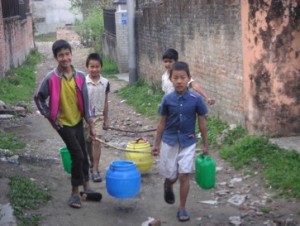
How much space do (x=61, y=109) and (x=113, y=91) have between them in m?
8.89

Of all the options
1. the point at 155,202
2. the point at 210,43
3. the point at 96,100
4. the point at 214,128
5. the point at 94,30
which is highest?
the point at 94,30

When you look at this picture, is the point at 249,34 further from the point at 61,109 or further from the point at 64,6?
the point at 64,6

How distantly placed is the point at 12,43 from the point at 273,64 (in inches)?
529

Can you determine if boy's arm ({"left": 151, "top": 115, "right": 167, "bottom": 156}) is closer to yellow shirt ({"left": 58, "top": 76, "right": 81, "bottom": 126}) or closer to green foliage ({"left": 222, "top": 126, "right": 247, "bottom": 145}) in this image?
yellow shirt ({"left": 58, "top": 76, "right": 81, "bottom": 126})

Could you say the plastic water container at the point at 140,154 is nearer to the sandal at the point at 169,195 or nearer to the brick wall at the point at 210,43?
the sandal at the point at 169,195

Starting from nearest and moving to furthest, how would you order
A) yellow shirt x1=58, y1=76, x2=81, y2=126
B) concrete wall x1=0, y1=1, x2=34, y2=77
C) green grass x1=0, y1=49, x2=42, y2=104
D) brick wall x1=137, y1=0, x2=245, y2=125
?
yellow shirt x1=58, y1=76, x2=81, y2=126, brick wall x1=137, y1=0, x2=245, y2=125, green grass x1=0, y1=49, x2=42, y2=104, concrete wall x1=0, y1=1, x2=34, y2=77

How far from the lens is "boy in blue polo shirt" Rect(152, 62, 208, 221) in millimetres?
5062

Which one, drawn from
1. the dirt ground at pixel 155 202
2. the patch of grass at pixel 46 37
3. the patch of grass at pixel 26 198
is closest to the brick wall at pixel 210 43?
the dirt ground at pixel 155 202

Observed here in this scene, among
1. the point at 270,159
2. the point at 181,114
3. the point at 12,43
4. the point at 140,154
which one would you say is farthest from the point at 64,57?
the point at 12,43

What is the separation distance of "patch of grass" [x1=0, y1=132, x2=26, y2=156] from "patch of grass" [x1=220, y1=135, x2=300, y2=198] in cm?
308

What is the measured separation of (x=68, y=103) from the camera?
5340 mm

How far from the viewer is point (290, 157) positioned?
251 inches

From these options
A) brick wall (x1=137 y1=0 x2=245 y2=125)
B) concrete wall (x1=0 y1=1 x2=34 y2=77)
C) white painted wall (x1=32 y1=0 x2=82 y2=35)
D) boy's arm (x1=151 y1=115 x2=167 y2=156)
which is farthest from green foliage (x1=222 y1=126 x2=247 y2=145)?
white painted wall (x1=32 y1=0 x2=82 y2=35)

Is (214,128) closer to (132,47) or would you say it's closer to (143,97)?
(143,97)
